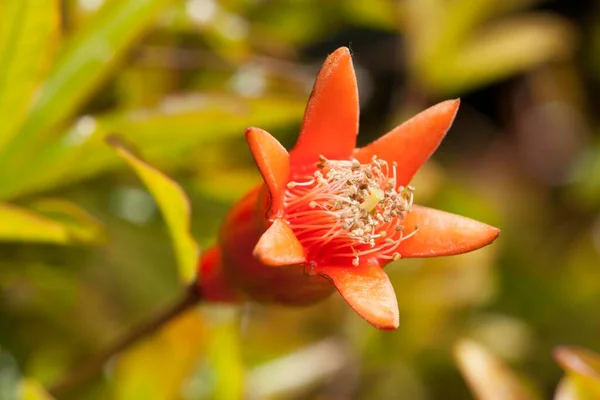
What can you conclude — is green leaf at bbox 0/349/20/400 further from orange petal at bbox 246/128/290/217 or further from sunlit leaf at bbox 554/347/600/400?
sunlit leaf at bbox 554/347/600/400

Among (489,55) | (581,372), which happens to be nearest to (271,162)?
(581,372)

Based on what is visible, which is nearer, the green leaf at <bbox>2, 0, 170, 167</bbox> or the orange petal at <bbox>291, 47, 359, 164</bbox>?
the orange petal at <bbox>291, 47, 359, 164</bbox>

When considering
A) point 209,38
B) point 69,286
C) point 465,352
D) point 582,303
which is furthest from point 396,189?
point 582,303

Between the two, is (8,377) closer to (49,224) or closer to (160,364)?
(160,364)

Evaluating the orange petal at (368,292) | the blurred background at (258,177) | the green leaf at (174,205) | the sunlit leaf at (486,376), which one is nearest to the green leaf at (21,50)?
the blurred background at (258,177)

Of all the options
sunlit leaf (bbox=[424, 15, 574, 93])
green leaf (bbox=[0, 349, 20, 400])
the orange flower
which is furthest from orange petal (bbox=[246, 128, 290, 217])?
sunlit leaf (bbox=[424, 15, 574, 93])

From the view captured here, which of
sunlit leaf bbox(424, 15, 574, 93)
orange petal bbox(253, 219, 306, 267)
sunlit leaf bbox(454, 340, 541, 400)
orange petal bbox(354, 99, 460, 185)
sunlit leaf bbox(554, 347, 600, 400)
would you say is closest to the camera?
orange petal bbox(253, 219, 306, 267)

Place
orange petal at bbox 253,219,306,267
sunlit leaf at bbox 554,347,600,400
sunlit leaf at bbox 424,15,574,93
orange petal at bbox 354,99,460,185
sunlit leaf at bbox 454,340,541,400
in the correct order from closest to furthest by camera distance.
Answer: orange petal at bbox 253,219,306,267 → orange petal at bbox 354,99,460,185 → sunlit leaf at bbox 554,347,600,400 → sunlit leaf at bbox 454,340,541,400 → sunlit leaf at bbox 424,15,574,93
